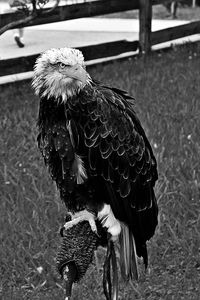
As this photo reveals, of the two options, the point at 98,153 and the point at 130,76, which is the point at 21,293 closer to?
the point at 98,153

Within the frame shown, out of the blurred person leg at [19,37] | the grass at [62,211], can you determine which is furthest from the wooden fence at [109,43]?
the blurred person leg at [19,37]

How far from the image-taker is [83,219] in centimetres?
334

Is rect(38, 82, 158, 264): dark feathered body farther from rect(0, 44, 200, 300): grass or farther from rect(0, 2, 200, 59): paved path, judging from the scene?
rect(0, 2, 200, 59): paved path

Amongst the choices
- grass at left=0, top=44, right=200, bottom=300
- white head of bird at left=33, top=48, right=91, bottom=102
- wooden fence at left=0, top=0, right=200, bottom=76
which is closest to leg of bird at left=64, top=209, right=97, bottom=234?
white head of bird at left=33, top=48, right=91, bottom=102

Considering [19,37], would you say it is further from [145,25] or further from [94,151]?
[94,151]

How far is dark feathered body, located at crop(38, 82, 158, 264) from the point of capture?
10.5 feet

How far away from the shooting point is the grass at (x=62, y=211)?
479 cm

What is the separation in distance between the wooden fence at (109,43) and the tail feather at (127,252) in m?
5.96

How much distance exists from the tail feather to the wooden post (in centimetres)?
777

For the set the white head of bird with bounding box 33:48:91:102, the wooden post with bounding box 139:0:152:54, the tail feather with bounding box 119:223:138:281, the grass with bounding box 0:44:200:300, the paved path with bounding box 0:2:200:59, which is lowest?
the paved path with bounding box 0:2:200:59

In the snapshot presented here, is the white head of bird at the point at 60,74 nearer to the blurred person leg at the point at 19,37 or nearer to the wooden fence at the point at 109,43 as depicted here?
the wooden fence at the point at 109,43

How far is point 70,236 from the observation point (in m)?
3.33

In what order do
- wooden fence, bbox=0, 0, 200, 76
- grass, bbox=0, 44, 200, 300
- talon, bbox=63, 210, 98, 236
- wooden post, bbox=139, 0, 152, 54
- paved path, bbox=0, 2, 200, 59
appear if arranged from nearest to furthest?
talon, bbox=63, 210, 98, 236 → grass, bbox=0, 44, 200, 300 → wooden fence, bbox=0, 0, 200, 76 → wooden post, bbox=139, 0, 152, 54 → paved path, bbox=0, 2, 200, 59

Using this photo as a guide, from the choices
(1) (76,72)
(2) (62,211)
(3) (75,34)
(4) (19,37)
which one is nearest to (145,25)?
(4) (19,37)
